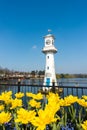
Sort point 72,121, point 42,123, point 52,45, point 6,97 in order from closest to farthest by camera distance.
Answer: point 42,123, point 6,97, point 72,121, point 52,45

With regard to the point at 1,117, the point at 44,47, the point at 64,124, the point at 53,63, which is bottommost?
the point at 64,124

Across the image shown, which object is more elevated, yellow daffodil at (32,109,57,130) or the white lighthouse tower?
the white lighthouse tower

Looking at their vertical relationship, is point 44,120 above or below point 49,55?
below

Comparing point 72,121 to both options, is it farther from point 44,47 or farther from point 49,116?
point 44,47

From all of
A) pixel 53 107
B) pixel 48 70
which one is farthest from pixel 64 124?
pixel 48 70

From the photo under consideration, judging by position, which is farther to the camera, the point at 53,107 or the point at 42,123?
the point at 53,107

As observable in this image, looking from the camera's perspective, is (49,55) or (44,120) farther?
(49,55)

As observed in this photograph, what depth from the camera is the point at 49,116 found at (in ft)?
4.59

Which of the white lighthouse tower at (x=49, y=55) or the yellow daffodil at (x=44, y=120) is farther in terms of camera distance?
the white lighthouse tower at (x=49, y=55)

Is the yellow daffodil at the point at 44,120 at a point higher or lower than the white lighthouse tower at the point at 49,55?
lower

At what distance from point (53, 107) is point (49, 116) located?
299 millimetres

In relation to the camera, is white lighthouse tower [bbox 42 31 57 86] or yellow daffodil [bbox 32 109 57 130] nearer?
yellow daffodil [bbox 32 109 57 130]

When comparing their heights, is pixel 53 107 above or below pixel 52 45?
below

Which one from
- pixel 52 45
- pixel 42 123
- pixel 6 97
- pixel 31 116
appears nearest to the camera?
pixel 42 123
